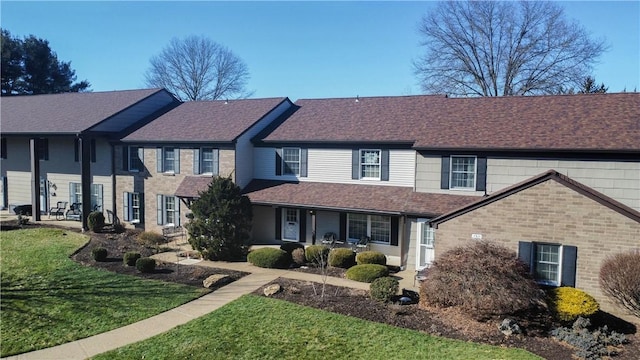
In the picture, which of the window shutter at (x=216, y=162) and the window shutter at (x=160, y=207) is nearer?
the window shutter at (x=216, y=162)

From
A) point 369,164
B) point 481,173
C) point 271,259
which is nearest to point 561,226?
point 481,173

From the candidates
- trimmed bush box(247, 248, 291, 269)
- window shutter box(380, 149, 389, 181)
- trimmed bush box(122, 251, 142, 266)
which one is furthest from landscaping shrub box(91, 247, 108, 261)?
window shutter box(380, 149, 389, 181)

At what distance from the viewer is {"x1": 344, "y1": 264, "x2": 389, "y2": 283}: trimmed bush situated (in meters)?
16.9

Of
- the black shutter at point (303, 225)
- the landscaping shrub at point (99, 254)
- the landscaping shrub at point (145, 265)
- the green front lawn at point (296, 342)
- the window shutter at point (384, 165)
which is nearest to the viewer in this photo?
the green front lawn at point (296, 342)

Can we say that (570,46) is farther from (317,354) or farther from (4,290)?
(4,290)

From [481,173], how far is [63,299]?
16005 mm

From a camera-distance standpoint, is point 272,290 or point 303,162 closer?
point 272,290

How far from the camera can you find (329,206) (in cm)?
2064

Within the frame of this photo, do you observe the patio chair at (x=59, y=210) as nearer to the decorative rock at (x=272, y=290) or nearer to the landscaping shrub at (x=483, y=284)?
the decorative rock at (x=272, y=290)

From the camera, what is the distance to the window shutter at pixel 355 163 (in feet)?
73.2

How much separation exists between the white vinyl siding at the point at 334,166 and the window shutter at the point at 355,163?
0.15 meters

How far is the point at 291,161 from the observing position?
24.1 m

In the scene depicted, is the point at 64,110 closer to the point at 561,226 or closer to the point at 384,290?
the point at 384,290

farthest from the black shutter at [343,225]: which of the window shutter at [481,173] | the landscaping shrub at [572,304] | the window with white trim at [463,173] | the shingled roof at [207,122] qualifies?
the landscaping shrub at [572,304]
